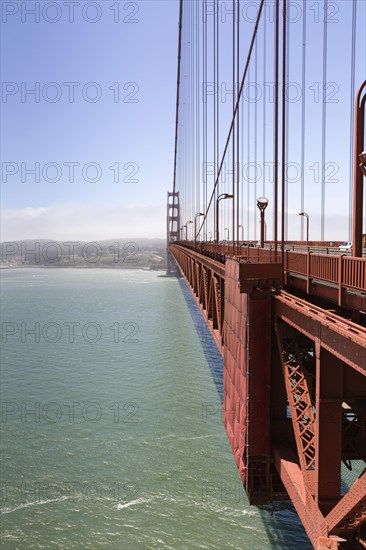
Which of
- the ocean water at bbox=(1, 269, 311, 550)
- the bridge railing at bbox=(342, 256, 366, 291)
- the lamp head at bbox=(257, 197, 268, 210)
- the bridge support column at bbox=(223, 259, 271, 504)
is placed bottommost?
the ocean water at bbox=(1, 269, 311, 550)

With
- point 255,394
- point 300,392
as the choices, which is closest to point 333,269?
point 300,392

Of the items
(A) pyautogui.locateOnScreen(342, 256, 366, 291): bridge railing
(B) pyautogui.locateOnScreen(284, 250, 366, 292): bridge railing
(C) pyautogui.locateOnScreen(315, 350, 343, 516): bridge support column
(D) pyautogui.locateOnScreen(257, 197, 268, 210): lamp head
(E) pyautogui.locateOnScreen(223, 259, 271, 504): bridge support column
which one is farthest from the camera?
(D) pyautogui.locateOnScreen(257, 197, 268, 210): lamp head

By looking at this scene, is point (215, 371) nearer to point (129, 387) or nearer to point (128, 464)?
point (129, 387)

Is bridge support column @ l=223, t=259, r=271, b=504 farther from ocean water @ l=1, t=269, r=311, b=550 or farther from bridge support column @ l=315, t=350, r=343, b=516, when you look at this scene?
ocean water @ l=1, t=269, r=311, b=550

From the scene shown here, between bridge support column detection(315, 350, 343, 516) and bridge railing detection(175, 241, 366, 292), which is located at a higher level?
bridge railing detection(175, 241, 366, 292)

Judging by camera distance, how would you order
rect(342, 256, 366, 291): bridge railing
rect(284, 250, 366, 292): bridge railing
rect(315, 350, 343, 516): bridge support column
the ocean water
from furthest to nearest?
the ocean water < rect(315, 350, 343, 516): bridge support column < rect(284, 250, 366, 292): bridge railing < rect(342, 256, 366, 291): bridge railing

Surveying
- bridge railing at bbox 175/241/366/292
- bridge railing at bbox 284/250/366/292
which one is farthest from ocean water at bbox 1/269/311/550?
bridge railing at bbox 284/250/366/292

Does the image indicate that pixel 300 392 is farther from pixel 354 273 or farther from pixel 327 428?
pixel 354 273

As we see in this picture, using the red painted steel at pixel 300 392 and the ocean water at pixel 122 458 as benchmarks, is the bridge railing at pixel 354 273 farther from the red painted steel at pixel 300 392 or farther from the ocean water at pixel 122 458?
the ocean water at pixel 122 458

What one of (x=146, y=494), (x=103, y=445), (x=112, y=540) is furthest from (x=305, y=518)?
(x=103, y=445)
